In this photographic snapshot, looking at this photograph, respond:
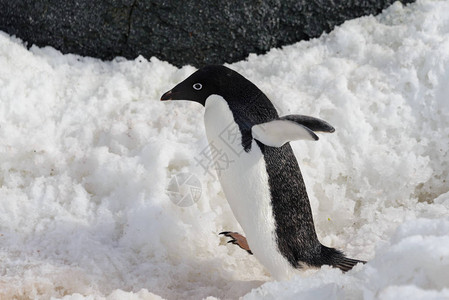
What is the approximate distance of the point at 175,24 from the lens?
1761mm

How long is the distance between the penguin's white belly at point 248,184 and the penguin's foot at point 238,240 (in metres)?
0.09

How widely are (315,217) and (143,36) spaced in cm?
86

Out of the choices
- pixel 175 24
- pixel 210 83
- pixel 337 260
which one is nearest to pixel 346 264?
pixel 337 260

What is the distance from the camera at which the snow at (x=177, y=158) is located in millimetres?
1232

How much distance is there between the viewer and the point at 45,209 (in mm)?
1331

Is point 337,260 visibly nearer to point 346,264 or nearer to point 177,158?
point 346,264

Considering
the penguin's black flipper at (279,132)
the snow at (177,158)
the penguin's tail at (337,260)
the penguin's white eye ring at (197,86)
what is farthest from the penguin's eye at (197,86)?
the penguin's tail at (337,260)

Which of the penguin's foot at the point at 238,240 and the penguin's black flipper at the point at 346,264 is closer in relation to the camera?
the penguin's black flipper at the point at 346,264

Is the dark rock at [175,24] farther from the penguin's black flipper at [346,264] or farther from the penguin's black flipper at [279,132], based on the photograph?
the penguin's black flipper at [346,264]

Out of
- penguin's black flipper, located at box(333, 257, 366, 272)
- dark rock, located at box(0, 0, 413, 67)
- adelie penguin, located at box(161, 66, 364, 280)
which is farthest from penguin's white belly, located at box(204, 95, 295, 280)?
dark rock, located at box(0, 0, 413, 67)

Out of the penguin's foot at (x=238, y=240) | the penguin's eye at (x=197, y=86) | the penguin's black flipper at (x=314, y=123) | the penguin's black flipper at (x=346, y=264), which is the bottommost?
the penguin's black flipper at (x=346, y=264)

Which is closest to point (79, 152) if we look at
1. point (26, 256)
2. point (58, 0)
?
point (26, 256)

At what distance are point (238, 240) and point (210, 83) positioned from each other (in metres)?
0.39

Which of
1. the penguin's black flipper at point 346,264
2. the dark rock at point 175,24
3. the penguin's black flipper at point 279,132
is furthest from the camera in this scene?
the dark rock at point 175,24
